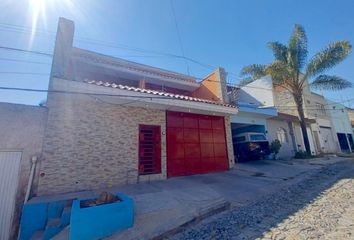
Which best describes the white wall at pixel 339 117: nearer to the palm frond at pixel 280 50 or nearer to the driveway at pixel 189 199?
the palm frond at pixel 280 50

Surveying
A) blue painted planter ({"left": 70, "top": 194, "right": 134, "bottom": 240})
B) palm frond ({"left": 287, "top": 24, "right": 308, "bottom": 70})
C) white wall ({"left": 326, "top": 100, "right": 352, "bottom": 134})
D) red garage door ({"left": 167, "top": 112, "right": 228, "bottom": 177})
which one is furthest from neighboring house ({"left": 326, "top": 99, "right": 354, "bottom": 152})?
blue painted planter ({"left": 70, "top": 194, "right": 134, "bottom": 240})

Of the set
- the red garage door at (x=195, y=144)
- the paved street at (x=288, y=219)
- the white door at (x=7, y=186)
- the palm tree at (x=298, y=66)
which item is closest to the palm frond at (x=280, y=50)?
the palm tree at (x=298, y=66)

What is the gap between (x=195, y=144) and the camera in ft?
34.7

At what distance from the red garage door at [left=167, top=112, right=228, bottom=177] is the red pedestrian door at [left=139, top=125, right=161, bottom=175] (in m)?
0.61

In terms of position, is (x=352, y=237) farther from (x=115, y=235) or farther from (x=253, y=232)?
(x=115, y=235)

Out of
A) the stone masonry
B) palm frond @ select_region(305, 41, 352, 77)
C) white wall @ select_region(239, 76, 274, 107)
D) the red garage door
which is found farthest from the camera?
white wall @ select_region(239, 76, 274, 107)

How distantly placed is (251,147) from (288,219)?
9269 millimetres

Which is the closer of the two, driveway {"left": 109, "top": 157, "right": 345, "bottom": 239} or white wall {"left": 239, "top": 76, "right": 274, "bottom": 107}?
driveway {"left": 109, "top": 157, "right": 345, "bottom": 239}

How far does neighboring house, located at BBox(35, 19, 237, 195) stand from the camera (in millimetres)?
6945

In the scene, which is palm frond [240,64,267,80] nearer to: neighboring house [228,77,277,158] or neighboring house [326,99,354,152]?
neighboring house [228,77,277,158]

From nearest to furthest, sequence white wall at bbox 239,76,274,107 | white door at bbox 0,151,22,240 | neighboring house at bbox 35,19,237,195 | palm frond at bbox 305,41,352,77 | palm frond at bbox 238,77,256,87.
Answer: white door at bbox 0,151,22,240 < neighboring house at bbox 35,19,237,195 < palm frond at bbox 305,41,352,77 < white wall at bbox 239,76,274,107 < palm frond at bbox 238,77,256,87

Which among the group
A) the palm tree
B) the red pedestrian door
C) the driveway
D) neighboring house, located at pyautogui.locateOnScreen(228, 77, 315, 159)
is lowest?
the driveway

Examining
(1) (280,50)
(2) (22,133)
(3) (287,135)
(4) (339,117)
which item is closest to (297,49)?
(1) (280,50)

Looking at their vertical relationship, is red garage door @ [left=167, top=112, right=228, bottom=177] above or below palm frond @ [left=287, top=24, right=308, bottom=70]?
below
